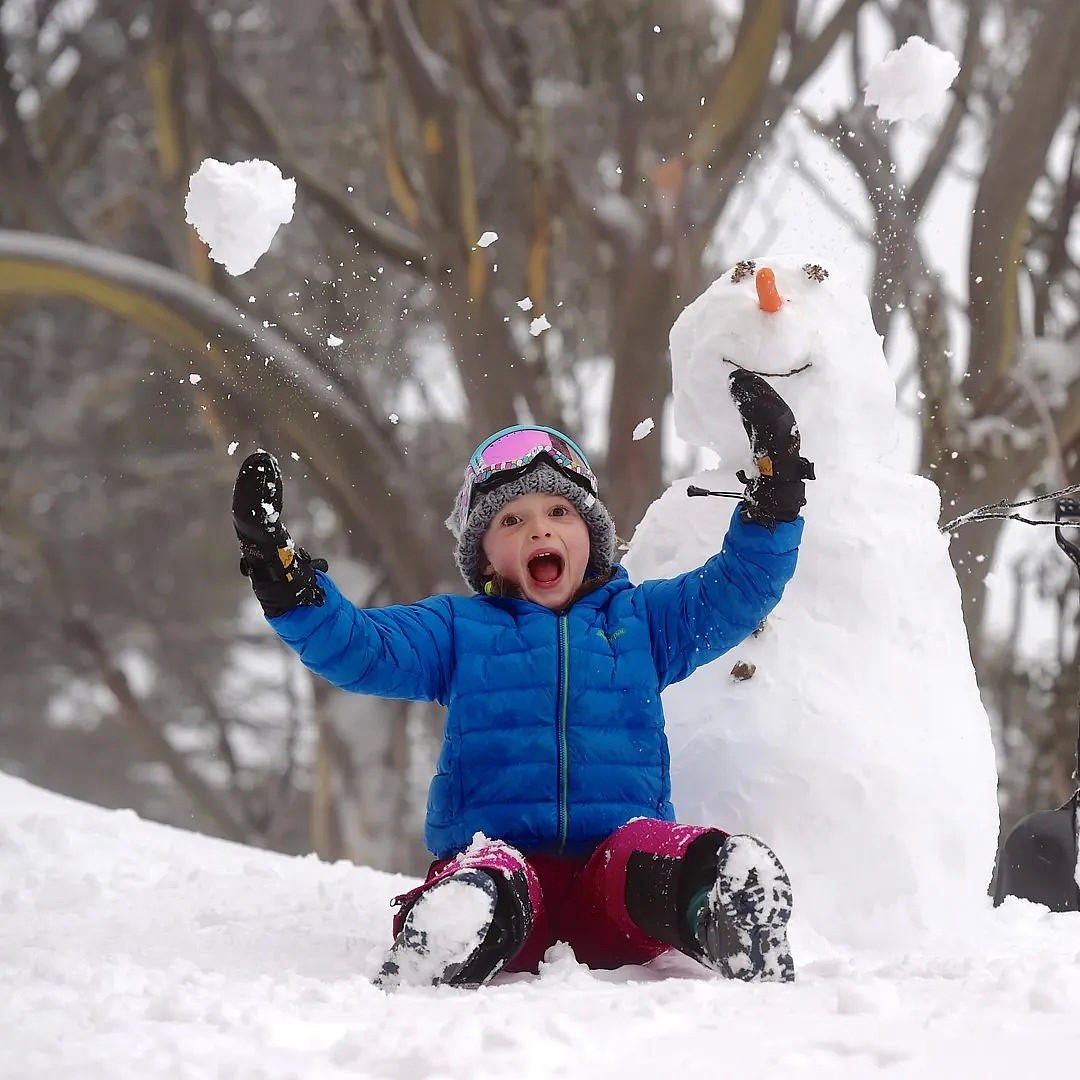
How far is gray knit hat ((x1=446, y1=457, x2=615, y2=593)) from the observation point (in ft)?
6.23

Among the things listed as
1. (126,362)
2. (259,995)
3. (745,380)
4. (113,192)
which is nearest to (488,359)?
(745,380)

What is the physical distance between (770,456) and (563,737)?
18.6 inches

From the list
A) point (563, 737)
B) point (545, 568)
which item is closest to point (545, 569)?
point (545, 568)

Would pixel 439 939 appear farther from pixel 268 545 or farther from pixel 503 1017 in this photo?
pixel 268 545

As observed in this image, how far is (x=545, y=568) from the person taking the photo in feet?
5.96

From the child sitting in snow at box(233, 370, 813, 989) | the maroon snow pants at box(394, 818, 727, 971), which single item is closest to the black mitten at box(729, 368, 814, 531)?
the child sitting in snow at box(233, 370, 813, 989)

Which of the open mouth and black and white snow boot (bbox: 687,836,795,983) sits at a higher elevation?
the open mouth

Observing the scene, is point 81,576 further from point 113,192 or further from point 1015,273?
point 1015,273

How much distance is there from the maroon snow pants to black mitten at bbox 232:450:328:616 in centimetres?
40

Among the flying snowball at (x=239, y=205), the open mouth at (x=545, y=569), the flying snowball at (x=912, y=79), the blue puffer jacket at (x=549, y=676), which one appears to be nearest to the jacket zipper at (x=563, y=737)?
the blue puffer jacket at (x=549, y=676)

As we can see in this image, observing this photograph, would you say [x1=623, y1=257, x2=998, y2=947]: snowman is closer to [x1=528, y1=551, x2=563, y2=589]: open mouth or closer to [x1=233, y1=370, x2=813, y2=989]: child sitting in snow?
[x1=233, y1=370, x2=813, y2=989]: child sitting in snow

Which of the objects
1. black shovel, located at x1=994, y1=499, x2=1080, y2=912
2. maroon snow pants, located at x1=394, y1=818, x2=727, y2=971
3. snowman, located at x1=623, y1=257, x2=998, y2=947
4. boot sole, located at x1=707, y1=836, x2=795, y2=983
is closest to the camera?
boot sole, located at x1=707, y1=836, x2=795, y2=983

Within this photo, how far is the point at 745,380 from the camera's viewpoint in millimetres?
1652

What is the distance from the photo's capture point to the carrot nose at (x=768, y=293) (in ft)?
6.36
